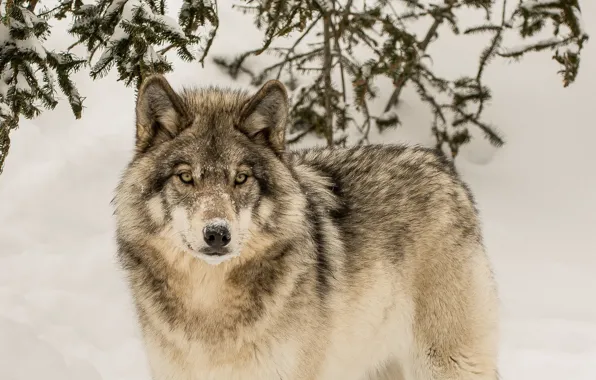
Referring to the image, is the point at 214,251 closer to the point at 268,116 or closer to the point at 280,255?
the point at 280,255

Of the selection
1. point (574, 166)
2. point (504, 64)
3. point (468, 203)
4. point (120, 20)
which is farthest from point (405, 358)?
point (504, 64)

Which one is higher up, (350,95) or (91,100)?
(350,95)

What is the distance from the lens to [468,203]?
178 inches

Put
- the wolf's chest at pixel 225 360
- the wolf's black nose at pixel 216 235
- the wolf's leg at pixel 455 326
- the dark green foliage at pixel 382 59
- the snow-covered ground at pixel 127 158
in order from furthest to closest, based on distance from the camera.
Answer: the dark green foliage at pixel 382 59, the snow-covered ground at pixel 127 158, the wolf's leg at pixel 455 326, the wolf's chest at pixel 225 360, the wolf's black nose at pixel 216 235

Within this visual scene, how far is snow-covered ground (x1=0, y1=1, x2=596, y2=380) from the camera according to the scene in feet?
19.7

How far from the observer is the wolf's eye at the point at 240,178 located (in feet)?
11.2

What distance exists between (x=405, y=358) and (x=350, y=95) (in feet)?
19.8

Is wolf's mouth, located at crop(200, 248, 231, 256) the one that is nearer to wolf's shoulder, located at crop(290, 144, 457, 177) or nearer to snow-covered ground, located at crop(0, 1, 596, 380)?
wolf's shoulder, located at crop(290, 144, 457, 177)

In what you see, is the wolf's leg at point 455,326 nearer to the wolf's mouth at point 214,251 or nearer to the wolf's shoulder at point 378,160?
the wolf's shoulder at point 378,160

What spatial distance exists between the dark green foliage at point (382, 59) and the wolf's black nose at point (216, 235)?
83.7 inches

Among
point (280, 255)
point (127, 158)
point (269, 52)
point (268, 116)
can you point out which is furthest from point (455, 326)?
point (269, 52)

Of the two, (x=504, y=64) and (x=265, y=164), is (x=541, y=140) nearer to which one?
(x=504, y=64)

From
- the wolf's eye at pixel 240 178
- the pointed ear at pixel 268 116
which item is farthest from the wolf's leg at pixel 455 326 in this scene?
the wolf's eye at pixel 240 178

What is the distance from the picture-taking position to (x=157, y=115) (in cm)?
358
